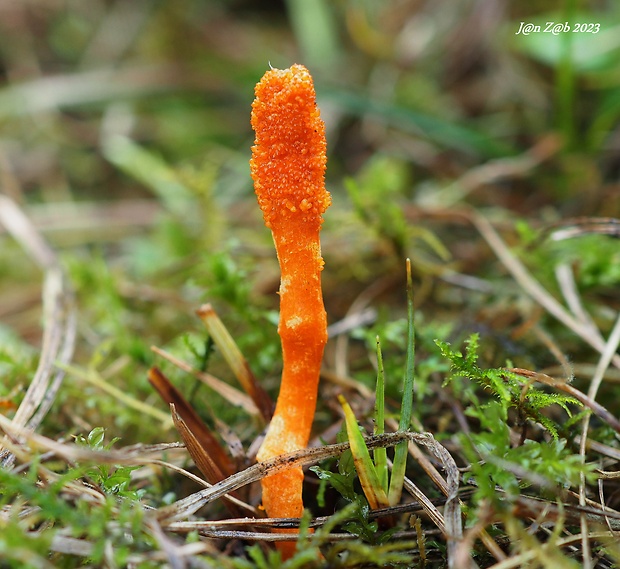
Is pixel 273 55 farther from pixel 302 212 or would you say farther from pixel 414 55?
pixel 302 212

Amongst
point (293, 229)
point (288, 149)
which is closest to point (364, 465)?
point (293, 229)

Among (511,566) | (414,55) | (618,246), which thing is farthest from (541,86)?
(511,566)

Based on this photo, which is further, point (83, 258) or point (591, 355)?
point (83, 258)

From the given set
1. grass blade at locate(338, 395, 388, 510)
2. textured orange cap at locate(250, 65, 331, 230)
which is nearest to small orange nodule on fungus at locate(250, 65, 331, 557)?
textured orange cap at locate(250, 65, 331, 230)

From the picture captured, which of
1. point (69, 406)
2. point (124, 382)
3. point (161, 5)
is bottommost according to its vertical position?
point (69, 406)

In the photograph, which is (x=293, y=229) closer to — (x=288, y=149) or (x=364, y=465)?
(x=288, y=149)

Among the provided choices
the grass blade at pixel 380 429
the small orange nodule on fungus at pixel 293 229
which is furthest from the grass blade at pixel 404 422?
the small orange nodule on fungus at pixel 293 229

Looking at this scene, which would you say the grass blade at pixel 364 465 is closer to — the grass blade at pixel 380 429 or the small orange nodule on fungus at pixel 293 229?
the grass blade at pixel 380 429
